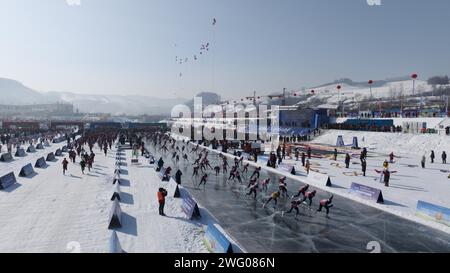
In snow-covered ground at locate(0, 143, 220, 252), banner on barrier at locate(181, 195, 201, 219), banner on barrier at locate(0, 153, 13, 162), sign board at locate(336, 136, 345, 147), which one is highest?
sign board at locate(336, 136, 345, 147)

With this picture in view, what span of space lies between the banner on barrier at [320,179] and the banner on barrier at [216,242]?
37.1 feet

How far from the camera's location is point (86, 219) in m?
12.8

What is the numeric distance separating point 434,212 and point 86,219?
13788 millimetres

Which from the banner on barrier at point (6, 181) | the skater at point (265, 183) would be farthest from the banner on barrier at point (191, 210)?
the banner on barrier at point (6, 181)

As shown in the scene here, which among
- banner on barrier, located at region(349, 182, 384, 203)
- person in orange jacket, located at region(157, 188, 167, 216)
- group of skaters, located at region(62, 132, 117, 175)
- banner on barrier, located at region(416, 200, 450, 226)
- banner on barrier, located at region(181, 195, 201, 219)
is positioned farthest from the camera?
group of skaters, located at region(62, 132, 117, 175)

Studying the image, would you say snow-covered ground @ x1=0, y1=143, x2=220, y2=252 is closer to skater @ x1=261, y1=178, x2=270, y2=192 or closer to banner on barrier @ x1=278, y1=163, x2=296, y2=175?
skater @ x1=261, y1=178, x2=270, y2=192

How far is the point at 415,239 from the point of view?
1107cm

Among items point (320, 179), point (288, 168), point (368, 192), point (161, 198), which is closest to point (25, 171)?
point (161, 198)

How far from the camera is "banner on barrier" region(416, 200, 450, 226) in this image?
1230 cm

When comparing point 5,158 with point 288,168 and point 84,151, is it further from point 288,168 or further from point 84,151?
point 288,168

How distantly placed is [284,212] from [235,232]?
3470 mm

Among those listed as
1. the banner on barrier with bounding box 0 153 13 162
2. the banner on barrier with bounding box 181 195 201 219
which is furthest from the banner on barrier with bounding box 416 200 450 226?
the banner on barrier with bounding box 0 153 13 162

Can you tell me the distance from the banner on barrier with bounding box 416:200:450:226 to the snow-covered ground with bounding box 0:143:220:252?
8.74 meters
